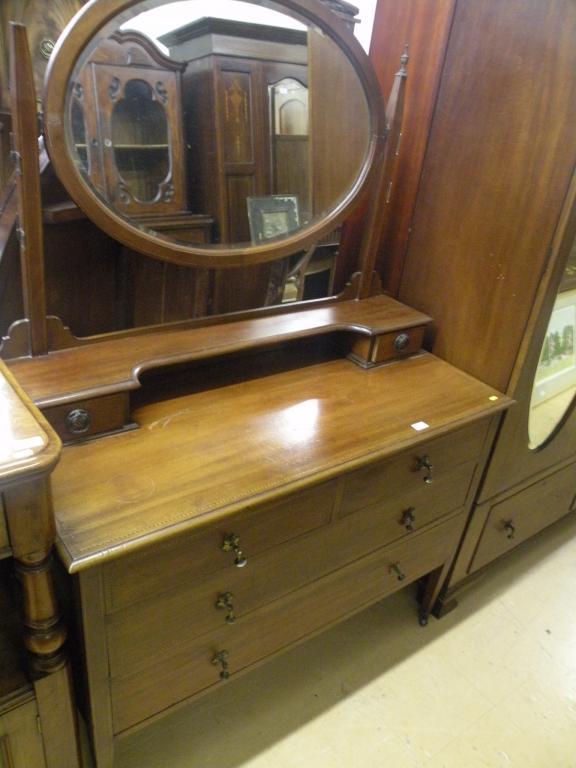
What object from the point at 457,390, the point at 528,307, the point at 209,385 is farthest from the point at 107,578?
the point at 528,307

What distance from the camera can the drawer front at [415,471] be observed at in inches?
39.9

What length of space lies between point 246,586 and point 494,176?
98 centimetres

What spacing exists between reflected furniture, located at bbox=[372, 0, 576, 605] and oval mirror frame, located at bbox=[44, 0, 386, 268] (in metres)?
0.16

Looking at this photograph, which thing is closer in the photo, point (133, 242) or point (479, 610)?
point (133, 242)

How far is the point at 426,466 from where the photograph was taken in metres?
1.10

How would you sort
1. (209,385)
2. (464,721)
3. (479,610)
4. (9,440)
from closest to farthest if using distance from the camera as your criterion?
(9,440) < (209,385) < (464,721) < (479,610)

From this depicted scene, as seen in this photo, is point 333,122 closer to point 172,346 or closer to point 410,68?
point 410,68

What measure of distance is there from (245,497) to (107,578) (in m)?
0.23

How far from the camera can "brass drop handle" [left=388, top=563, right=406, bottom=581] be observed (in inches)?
48.4

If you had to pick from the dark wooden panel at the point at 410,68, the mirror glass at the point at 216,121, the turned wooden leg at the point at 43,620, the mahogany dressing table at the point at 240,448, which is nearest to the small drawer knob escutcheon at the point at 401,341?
the mahogany dressing table at the point at 240,448

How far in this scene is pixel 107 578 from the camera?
2.49ft

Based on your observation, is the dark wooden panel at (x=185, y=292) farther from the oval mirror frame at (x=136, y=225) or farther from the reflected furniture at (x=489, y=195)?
the reflected furniture at (x=489, y=195)

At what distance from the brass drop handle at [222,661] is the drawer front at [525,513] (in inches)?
30.9

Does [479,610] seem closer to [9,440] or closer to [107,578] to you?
[107,578]
